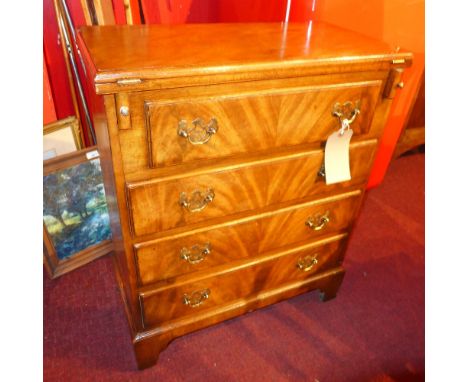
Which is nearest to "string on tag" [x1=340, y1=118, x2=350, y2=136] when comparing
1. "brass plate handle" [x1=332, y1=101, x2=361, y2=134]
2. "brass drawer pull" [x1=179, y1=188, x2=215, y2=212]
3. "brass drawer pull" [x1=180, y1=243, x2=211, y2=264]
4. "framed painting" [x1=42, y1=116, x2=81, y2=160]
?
"brass plate handle" [x1=332, y1=101, x2=361, y2=134]

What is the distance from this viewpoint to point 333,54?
3.13 ft

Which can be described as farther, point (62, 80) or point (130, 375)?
point (62, 80)

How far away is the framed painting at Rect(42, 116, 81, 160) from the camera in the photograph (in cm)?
164

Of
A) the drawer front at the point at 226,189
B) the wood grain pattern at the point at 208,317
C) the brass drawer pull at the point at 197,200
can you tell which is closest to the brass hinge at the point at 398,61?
the drawer front at the point at 226,189

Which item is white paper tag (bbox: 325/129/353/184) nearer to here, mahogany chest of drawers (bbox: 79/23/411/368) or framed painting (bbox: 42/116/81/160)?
mahogany chest of drawers (bbox: 79/23/411/368)

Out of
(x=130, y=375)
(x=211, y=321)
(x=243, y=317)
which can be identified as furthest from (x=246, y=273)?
(x=130, y=375)

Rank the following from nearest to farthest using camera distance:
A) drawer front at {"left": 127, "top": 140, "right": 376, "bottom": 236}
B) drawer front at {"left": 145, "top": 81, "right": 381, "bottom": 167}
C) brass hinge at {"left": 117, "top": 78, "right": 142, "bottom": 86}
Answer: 1. brass hinge at {"left": 117, "top": 78, "right": 142, "bottom": 86}
2. drawer front at {"left": 145, "top": 81, "right": 381, "bottom": 167}
3. drawer front at {"left": 127, "top": 140, "right": 376, "bottom": 236}

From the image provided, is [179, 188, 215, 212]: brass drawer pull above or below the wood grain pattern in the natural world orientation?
above

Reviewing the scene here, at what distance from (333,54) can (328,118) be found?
18 centimetres

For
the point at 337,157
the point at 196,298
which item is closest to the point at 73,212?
the point at 196,298

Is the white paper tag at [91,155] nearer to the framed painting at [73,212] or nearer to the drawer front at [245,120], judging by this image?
the framed painting at [73,212]

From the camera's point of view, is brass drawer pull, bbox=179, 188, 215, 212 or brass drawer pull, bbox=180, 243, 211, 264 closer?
brass drawer pull, bbox=179, 188, 215, 212

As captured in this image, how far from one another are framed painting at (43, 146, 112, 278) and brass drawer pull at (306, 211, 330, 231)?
1.02 m
